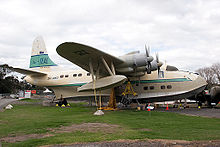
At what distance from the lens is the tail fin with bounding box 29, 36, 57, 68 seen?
79.7ft

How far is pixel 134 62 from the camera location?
1602 cm

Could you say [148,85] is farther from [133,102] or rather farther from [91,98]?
[91,98]

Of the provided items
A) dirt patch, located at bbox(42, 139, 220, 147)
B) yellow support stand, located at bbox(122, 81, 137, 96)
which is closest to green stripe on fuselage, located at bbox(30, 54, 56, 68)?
yellow support stand, located at bbox(122, 81, 137, 96)

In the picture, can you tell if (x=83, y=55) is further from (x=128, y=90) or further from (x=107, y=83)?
(x=128, y=90)

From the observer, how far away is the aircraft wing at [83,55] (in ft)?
44.3

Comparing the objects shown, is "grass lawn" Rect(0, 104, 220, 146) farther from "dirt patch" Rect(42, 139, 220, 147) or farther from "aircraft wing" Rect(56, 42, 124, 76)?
"aircraft wing" Rect(56, 42, 124, 76)

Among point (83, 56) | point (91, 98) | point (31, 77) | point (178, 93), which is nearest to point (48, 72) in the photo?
point (31, 77)

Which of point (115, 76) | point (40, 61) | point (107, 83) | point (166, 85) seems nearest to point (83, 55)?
point (107, 83)

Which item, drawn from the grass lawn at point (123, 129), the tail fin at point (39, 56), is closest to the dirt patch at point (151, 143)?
the grass lawn at point (123, 129)

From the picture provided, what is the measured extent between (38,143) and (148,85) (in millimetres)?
14371

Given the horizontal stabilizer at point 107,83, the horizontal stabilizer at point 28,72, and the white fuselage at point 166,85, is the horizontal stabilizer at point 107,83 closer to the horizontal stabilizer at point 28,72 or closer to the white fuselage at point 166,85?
the white fuselage at point 166,85

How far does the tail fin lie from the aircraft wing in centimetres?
919

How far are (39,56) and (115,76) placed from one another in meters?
13.6

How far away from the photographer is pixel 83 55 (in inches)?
584
